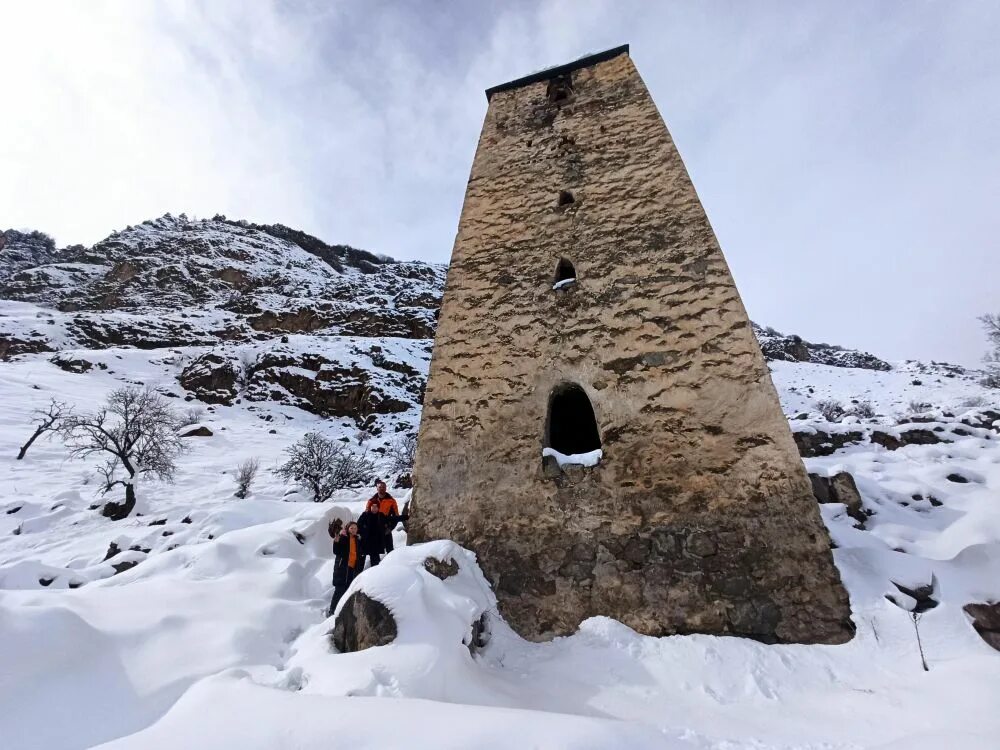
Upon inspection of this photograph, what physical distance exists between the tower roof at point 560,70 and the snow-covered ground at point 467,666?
589 cm

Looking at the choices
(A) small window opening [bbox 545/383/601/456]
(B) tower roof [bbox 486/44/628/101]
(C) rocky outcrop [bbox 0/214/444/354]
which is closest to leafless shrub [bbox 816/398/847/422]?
(A) small window opening [bbox 545/383/601/456]

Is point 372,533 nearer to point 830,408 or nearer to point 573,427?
point 573,427

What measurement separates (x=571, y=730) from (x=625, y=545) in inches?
89.9

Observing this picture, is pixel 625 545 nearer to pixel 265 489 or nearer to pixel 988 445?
pixel 988 445

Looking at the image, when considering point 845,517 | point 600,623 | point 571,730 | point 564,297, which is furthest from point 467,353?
point 845,517

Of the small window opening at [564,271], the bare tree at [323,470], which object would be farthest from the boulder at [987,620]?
the bare tree at [323,470]

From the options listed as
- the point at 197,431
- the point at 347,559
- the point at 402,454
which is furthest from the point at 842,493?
the point at 197,431

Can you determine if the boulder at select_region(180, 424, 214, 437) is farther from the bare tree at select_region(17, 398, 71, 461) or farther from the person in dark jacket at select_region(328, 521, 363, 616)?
the person in dark jacket at select_region(328, 521, 363, 616)

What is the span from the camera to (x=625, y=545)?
13.1ft

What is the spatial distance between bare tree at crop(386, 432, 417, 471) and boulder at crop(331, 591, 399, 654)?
15400 millimetres

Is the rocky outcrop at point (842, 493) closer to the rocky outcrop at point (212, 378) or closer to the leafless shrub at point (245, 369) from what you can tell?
the rocky outcrop at point (212, 378)

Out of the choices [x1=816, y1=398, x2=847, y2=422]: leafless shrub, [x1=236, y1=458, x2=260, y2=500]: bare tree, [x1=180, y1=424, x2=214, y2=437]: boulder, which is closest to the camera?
[x1=236, y1=458, x2=260, y2=500]: bare tree

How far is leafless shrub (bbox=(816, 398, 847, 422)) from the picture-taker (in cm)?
2761

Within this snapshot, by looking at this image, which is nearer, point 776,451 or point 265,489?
point 776,451
